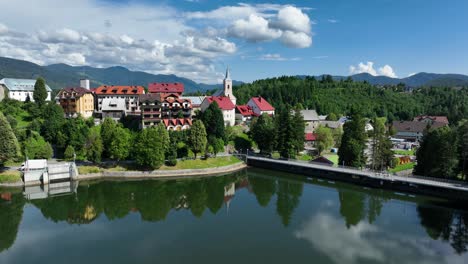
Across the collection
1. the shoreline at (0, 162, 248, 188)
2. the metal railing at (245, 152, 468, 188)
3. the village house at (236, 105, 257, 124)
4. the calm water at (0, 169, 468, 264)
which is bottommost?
the calm water at (0, 169, 468, 264)

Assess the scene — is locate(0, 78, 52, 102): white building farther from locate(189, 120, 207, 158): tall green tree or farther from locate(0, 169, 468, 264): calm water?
locate(189, 120, 207, 158): tall green tree

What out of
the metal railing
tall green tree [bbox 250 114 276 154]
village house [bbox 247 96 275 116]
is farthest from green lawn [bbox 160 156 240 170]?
village house [bbox 247 96 275 116]

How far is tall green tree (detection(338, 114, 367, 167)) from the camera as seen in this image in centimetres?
4825

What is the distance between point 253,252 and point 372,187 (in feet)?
85.7

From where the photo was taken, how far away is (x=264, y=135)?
60.8 meters

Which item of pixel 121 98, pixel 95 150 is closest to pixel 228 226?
pixel 95 150

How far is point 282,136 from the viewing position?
5747 centimetres

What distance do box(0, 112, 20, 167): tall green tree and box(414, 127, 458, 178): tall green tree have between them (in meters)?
55.7

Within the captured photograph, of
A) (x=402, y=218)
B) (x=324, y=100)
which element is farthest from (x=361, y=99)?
(x=402, y=218)

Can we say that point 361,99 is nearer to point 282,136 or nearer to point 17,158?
point 282,136

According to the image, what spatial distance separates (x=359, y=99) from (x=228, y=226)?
111925mm

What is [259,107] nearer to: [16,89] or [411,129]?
[411,129]

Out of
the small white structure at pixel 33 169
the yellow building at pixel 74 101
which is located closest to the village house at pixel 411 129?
the yellow building at pixel 74 101

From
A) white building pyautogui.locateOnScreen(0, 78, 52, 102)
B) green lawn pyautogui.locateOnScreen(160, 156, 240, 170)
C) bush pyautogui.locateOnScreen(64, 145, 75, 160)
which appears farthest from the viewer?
white building pyautogui.locateOnScreen(0, 78, 52, 102)
